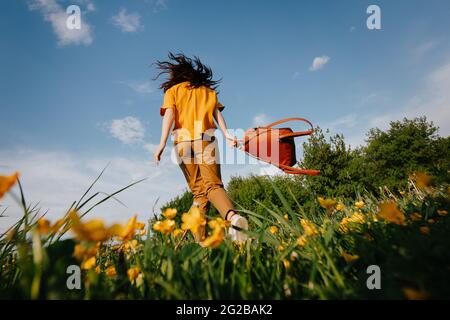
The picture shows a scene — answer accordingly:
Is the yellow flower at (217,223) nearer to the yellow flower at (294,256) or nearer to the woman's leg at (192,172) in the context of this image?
the yellow flower at (294,256)

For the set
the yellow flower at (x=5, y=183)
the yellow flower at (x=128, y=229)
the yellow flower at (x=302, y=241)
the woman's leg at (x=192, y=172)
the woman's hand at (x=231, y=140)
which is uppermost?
the woman's hand at (x=231, y=140)

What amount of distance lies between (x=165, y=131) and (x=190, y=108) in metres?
0.49

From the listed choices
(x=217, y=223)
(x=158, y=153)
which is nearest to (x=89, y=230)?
(x=217, y=223)

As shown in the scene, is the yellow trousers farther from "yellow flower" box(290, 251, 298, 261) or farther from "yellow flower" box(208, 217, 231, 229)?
"yellow flower" box(290, 251, 298, 261)

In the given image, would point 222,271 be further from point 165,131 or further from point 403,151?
point 403,151

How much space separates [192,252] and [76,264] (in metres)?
0.49

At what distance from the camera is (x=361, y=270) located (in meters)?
1.00

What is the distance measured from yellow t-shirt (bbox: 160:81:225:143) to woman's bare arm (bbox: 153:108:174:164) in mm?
128

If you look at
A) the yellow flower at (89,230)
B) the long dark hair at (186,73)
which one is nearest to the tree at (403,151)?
the long dark hair at (186,73)

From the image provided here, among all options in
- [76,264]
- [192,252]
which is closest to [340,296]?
[192,252]

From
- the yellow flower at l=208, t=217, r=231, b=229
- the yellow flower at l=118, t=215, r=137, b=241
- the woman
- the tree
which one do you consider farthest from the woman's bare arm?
the tree

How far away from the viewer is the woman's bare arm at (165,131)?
10.6 ft

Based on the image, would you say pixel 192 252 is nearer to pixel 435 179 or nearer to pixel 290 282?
pixel 290 282

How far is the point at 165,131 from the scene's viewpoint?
11.1ft
